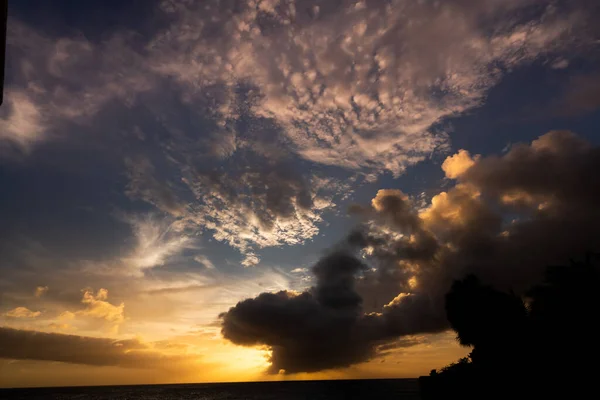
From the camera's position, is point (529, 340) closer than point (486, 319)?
Yes

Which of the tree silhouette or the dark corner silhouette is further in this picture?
the tree silhouette

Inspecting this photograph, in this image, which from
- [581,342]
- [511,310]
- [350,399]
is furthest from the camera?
[350,399]

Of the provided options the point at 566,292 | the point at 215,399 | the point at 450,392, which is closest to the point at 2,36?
the point at 566,292

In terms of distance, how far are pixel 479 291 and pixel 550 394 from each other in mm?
21108

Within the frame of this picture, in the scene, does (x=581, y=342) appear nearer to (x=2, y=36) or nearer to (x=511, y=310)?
(x=511, y=310)

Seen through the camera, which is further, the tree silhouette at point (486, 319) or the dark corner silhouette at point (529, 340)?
the tree silhouette at point (486, 319)

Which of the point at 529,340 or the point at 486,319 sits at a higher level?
the point at 486,319

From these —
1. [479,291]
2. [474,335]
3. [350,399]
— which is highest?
[479,291]

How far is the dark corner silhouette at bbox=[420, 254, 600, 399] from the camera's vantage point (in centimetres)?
3294

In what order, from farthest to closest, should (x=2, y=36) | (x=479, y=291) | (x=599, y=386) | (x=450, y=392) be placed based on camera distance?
(x=479, y=291)
(x=450, y=392)
(x=599, y=386)
(x=2, y=36)

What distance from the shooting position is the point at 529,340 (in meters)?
39.7

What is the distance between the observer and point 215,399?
165 metres

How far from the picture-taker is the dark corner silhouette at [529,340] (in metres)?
32.9

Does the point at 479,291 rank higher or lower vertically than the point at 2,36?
higher
